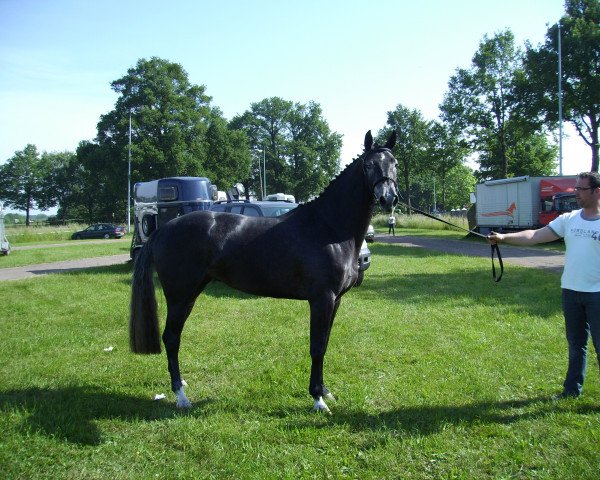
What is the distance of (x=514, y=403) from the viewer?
165 inches

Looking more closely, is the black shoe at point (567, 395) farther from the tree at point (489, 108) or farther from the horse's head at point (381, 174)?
the tree at point (489, 108)

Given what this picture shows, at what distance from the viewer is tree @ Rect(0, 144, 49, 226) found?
73750 mm

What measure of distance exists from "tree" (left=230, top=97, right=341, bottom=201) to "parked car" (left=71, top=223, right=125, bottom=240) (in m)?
28.3

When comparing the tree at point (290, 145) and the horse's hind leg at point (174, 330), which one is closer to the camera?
the horse's hind leg at point (174, 330)

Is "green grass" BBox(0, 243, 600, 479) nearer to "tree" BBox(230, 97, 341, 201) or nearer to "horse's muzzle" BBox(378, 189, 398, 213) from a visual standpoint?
"horse's muzzle" BBox(378, 189, 398, 213)

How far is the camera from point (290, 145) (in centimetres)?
6981

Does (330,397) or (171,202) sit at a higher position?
(171,202)

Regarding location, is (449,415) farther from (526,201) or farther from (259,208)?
(526,201)

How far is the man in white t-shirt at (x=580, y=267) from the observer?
13.2ft

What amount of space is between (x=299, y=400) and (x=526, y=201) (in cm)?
2403

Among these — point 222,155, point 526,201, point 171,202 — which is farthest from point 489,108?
point 171,202

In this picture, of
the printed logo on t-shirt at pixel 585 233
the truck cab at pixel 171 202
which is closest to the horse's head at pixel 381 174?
the printed logo on t-shirt at pixel 585 233

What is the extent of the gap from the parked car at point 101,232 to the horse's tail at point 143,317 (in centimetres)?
4134

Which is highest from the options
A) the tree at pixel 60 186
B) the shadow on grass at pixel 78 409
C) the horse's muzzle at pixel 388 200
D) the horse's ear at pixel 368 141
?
the tree at pixel 60 186
